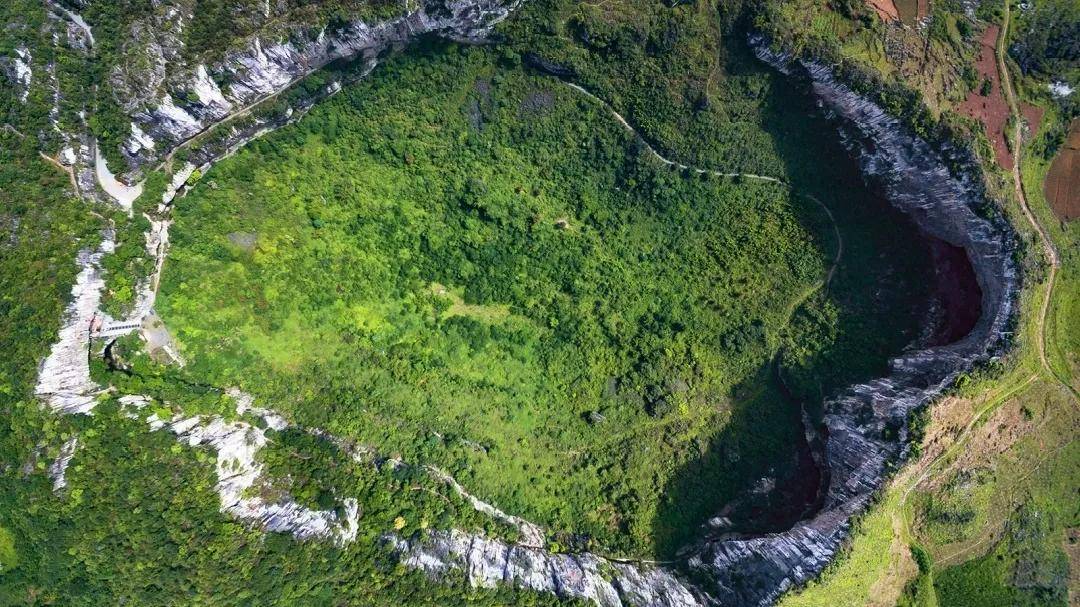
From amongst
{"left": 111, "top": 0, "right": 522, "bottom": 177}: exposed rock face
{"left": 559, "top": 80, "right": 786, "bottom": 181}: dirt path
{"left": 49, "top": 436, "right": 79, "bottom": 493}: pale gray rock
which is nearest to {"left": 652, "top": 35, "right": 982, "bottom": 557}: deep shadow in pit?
{"left": 559, "top": 80, "right": 786, "bottom": 181}: dirt path

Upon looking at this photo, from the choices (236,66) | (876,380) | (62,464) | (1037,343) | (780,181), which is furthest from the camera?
(780,181)

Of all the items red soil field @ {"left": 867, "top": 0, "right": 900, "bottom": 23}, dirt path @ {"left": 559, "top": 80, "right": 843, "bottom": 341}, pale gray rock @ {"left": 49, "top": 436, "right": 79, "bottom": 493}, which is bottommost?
pale gray rock @ {"left": 49, "top": 436, "right": 79, "bottom": 493}

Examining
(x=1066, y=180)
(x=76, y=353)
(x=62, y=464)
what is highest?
(x=1066, y=180)

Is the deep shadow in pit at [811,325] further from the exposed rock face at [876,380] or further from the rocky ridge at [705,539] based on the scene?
the rocky ridge at [705,539]

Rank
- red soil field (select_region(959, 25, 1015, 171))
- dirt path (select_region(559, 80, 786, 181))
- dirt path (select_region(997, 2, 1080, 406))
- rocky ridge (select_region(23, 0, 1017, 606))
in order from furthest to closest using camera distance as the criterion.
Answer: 1. dirt path (select_region(559, 80, 786, 181))
2. red soil field (select_region(959, 25, 1015, 171))
3. dirt path (select_region(997, 2, 1080, 406))
4. rocky ridge (select_region(23, 0, 1017, 606))

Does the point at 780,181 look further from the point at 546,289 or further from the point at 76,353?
the point at 76,353

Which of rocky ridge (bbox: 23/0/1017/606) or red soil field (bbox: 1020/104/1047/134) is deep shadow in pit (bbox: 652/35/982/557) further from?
red soil field (bbox: 1020/104/1047/134)

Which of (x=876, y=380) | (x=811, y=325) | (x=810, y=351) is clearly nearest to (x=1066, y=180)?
(x=876, y=380)
